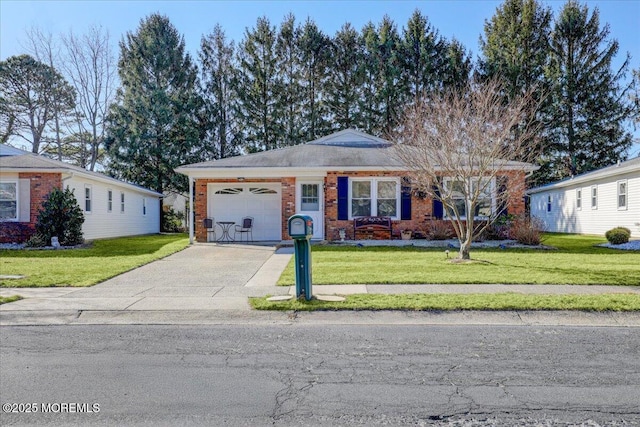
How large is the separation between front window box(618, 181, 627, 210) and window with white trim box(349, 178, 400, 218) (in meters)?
11.1

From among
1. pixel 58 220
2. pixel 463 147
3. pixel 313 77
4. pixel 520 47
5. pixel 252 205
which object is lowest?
pixel 58 220

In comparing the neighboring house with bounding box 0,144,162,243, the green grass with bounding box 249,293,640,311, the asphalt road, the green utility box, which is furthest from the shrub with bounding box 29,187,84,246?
the green utility box

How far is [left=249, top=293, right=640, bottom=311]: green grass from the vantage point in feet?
21.7

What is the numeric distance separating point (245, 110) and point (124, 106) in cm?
874

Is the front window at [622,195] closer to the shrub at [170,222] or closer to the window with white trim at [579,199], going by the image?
the window with white trim at [579,199]

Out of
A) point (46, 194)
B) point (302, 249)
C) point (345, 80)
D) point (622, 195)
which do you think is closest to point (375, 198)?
point (302, 249)

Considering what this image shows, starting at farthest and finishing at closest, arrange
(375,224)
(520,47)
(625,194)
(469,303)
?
(520,47) < (625,194) < (375,224) < (469,303)

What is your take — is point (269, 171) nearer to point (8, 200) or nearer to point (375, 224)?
point (375, 224)

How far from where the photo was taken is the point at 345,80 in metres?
35.1

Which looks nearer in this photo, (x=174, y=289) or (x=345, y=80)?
(x=174, y=289)

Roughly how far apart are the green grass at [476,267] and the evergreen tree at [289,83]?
21.0 meters

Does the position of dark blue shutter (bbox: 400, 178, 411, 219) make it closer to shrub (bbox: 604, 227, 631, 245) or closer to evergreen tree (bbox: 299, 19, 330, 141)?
shrub (bbox: 604, 227, 631, 245)

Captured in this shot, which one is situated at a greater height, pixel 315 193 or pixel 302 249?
pixel 315 193

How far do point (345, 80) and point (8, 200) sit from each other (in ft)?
80.6
